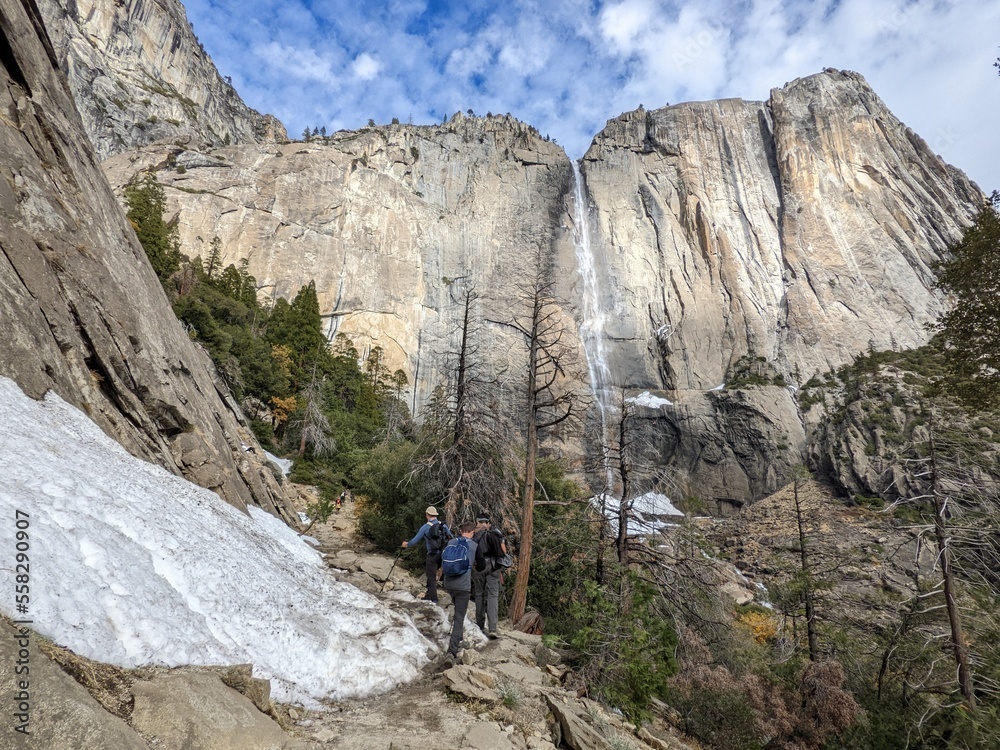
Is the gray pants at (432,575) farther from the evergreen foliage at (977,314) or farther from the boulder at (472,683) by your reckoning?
the evergreen foliage at (977,314)

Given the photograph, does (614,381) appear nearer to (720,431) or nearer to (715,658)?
(720,431)

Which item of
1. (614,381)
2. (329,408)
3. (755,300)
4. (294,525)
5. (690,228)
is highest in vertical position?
(690,228)

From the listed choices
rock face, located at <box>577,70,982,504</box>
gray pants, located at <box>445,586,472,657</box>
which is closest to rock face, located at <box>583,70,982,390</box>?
rock face, located at <box>577,70,982,504</box>

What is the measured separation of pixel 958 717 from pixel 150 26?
9484 cm

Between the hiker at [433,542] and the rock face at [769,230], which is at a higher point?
the rock face at [769,230]

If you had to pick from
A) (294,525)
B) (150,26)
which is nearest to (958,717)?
(294,525)

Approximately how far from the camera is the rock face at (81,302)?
21.0 ft

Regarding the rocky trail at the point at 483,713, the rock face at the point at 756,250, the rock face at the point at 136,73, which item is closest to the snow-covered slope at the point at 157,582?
the rocky trail at the point at 483,713

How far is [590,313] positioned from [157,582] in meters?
46.0

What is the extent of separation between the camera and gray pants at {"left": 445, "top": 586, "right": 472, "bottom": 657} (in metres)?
5.37

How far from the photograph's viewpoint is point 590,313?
4781 centimetres

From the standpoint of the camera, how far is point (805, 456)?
1329 inches

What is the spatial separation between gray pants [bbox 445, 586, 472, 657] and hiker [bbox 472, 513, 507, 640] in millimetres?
913

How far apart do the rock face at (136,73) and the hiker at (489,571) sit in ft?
190
